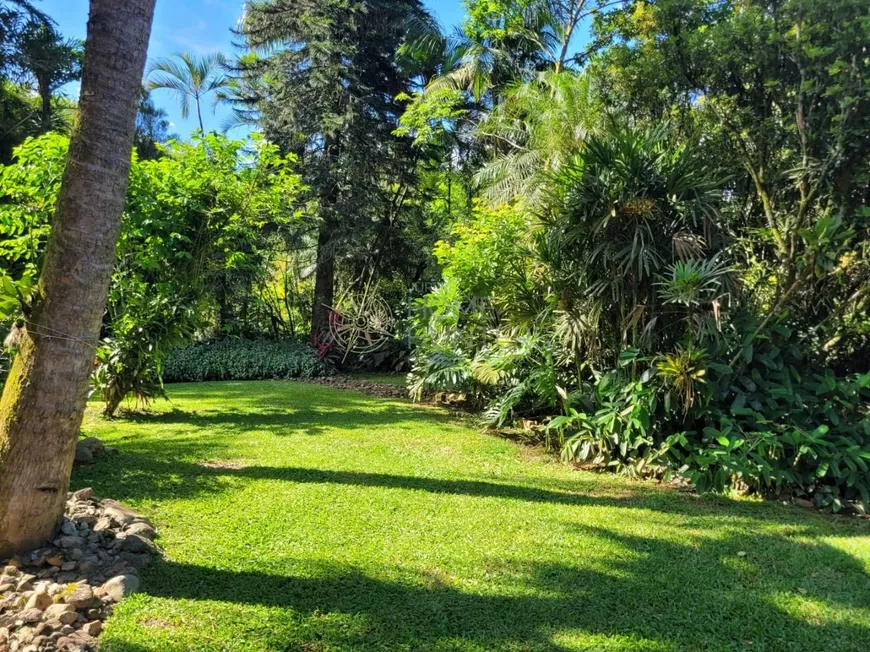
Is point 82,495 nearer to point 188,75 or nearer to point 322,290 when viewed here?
point 322,290

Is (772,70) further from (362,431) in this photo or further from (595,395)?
(362,431)

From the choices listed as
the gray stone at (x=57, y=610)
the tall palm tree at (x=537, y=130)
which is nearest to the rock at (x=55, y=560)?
the gray stone at (x=57, y=610)

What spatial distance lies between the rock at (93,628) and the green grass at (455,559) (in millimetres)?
57

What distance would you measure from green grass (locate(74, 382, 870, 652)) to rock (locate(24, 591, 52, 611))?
27cm

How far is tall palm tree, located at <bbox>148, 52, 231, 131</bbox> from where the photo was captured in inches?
534

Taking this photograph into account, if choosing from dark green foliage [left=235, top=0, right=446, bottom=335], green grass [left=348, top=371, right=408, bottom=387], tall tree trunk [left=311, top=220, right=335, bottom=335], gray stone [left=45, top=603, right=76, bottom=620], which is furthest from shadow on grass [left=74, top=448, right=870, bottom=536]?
tall tree trunk [left=311, top=220, right=335, bottom=335]

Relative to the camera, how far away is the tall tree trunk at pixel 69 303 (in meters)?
2.42

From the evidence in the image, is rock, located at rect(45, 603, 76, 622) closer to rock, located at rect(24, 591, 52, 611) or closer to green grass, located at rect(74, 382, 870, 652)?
rock, located at rect(24, 591, 52, 611)

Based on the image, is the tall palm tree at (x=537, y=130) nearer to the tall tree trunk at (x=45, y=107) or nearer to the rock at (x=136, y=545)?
the rock at (x=136, y=545)

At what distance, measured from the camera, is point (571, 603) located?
254 cm

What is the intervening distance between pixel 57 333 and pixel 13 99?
12412mm

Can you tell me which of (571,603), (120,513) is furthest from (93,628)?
(571,603)

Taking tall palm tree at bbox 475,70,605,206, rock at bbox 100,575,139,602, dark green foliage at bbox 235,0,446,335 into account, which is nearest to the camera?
rock at bbox 100,575,139,602

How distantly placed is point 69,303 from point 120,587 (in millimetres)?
1327
